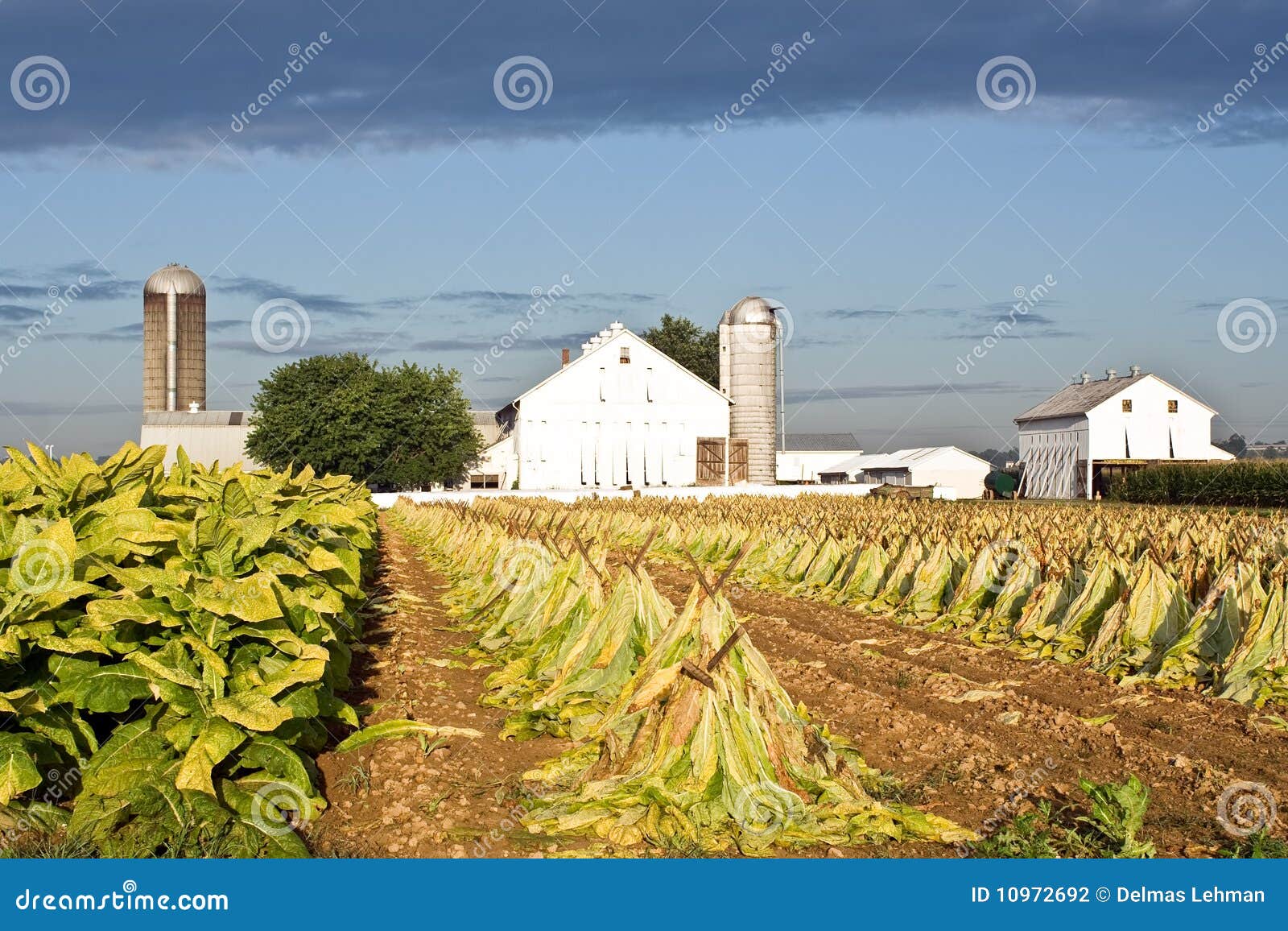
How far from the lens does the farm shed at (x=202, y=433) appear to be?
68.2m

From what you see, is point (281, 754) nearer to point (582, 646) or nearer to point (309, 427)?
point (582, 646)

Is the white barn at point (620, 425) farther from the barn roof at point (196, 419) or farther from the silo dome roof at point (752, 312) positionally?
the barn roof at point (196, 419)

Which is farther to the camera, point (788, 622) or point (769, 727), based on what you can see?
point (788, 622)

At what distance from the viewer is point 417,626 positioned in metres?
13.8

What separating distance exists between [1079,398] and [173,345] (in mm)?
59622

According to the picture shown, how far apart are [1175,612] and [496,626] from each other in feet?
23.4

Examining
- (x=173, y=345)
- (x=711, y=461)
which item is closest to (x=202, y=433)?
(x=173, y=345)

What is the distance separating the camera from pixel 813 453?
107m

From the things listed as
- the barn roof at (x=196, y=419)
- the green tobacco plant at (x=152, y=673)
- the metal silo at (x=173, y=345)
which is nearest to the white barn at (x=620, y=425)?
the barn roof at (x=196, y=419)

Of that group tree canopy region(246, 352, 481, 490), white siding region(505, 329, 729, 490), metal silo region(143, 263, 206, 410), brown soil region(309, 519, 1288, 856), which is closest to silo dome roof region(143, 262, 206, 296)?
metal silo region(143, 263, 206, 410)

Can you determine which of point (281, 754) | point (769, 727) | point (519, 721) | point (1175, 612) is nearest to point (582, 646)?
point (519, 721)

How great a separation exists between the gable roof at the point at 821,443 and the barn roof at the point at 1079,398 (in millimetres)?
35585

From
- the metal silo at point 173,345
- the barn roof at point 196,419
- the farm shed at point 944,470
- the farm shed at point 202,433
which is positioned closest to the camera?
the farm shed at point 202,433

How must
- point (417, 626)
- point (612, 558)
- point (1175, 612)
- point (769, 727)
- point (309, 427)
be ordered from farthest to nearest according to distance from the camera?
point (309, 427), point (612, 558), point (417, 626), point (1175, 612), point (769, 727)
